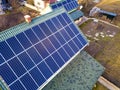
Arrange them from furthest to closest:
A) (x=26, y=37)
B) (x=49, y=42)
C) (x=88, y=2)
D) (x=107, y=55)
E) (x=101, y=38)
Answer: (x=88, y=2)
(x=101, y=38)
(x=107, y=55)
(x=49, y=42)
(x=26, y=37)

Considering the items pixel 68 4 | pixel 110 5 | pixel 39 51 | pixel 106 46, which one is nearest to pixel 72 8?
pixel 68 4

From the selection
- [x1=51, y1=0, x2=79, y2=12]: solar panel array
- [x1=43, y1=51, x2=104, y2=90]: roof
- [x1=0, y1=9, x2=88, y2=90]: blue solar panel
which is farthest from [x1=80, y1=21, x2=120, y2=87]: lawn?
[x1=0, y1=9, x2=88, y2=90]: blue solar panel

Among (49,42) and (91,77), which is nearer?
(49,42)

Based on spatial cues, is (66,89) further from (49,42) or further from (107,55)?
(107,55)

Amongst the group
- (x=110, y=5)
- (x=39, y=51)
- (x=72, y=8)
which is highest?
(x=72, y=8)

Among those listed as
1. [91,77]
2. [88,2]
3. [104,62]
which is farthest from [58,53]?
[88,2]

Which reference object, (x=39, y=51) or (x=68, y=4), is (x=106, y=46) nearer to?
(x=68, y=4)
